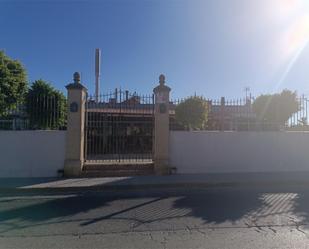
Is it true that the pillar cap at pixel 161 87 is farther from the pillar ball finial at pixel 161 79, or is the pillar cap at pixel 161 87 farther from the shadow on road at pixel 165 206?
the shadow on road at pixel 165 206

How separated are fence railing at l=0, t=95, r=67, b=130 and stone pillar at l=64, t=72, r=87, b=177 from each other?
4.41ft

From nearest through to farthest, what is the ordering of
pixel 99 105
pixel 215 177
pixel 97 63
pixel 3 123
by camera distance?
pixel 215 177 → pixel 3 123 → pixel 99 105 → pixel 97 63

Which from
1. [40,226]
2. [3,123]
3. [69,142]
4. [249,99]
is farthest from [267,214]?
[3,123]

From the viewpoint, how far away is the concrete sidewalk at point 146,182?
948cm

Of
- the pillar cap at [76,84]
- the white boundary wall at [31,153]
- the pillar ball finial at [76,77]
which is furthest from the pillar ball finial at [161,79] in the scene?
the white boundary wall at [31,153]

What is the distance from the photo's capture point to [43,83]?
1346 cm

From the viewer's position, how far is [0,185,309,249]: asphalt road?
4.89m

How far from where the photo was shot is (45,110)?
12.6 metres

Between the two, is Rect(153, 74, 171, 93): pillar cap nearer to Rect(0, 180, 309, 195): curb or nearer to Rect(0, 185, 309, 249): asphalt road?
Rect(0, 180, 309, 195): curb

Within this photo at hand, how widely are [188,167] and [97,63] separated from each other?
17468 mm

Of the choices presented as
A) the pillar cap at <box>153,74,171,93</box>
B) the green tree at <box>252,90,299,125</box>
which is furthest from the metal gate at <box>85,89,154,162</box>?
the green tree at <box>252,90,299,125</box>

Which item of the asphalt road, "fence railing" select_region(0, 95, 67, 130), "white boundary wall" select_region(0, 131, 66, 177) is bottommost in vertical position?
the asphalt road

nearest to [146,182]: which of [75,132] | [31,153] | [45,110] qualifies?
[75,132]

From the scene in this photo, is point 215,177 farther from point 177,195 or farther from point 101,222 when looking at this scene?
point 101,222
